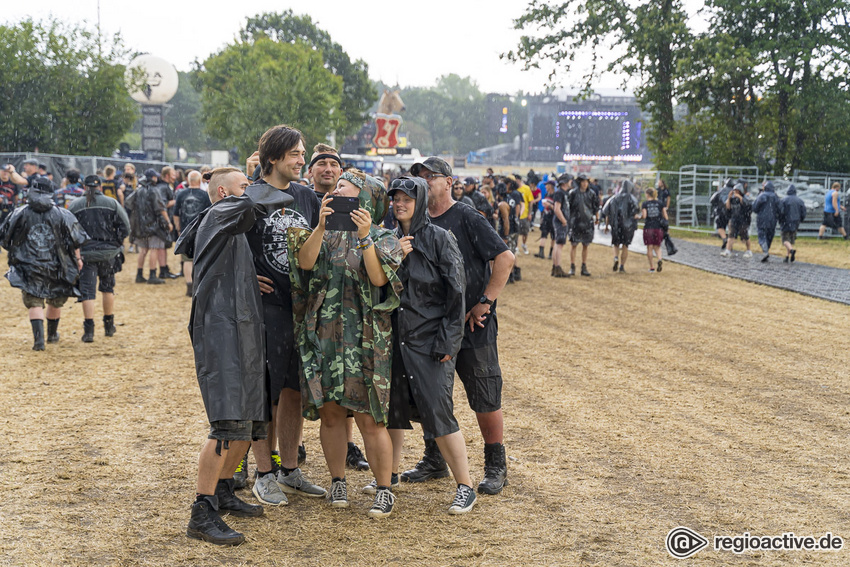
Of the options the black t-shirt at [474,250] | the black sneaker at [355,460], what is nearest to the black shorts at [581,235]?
the black sneaker at [355,460]

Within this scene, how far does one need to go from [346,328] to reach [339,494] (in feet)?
3.42

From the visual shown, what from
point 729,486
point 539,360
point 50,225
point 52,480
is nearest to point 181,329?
point 50,225

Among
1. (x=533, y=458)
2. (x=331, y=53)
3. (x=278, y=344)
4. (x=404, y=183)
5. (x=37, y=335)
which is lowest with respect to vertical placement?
(x=533, y=458)

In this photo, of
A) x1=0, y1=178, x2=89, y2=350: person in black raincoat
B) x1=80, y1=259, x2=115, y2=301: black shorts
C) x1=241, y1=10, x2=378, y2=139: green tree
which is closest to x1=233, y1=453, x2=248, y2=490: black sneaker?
Result: x1=0, y1=178, x2=89, y2=350: person in black raincoat

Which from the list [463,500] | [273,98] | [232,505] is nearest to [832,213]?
[463,500]

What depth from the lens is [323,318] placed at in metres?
4.71

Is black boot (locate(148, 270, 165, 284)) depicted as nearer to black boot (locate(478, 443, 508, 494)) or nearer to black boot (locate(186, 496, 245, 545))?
black boot (locate(478, 443, 508, 494))

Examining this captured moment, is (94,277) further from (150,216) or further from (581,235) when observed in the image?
(581,235)

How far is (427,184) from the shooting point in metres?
5.06

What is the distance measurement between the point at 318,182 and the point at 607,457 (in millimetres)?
2708

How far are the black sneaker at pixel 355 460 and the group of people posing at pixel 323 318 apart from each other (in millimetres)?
644

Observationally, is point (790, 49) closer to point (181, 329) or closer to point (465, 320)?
point (181, 329)

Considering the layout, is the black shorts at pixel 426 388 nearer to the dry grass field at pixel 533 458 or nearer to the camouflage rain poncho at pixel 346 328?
the camouflage rain poncho at pixel 346 328

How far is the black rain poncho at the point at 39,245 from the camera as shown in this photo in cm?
941
